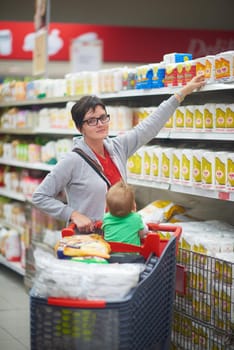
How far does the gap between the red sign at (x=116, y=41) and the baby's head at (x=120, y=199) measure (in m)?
10.8

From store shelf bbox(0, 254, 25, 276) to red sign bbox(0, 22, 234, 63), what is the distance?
677cm

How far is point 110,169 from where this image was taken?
4.24m

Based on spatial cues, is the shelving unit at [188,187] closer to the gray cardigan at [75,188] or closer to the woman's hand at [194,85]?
the woman's hand at [194,85]

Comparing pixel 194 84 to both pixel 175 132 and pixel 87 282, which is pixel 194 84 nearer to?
pixel 175 132

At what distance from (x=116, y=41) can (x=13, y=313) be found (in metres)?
9.06

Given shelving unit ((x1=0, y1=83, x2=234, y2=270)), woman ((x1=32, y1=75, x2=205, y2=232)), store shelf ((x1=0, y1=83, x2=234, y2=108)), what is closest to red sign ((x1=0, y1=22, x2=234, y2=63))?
store shelf ((x1=0, y1=83, x2=234, y2=108))

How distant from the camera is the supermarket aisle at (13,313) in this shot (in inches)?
203

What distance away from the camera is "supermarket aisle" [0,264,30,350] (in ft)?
17.0

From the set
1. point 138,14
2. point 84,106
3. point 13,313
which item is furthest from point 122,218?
point 138,14

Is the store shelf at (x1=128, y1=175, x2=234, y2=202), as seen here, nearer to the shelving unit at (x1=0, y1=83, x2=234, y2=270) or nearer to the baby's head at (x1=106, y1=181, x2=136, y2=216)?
the shelving unit at (x1=0, y1=83, x2=234, y2=270)

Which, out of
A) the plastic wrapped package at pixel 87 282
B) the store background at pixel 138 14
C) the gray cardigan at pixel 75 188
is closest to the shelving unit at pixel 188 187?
the gray cardigan at pixel 75 188

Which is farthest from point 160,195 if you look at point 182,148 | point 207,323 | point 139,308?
point 139,308

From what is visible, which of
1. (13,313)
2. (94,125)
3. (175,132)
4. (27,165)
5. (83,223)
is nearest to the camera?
(83,223)

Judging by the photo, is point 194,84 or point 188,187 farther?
point 188,187
